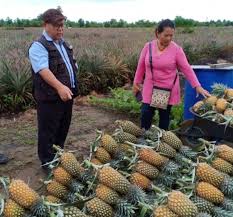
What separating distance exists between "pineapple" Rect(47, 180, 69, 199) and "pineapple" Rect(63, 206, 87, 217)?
0.71 m

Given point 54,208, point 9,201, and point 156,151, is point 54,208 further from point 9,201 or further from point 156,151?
point 156,151

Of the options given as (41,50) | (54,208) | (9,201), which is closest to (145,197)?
(54,208)

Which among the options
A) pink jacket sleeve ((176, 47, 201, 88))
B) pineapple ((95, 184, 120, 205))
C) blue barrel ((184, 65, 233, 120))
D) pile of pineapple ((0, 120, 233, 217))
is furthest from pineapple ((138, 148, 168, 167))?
blue barrel ((184, 65, 233, 120))

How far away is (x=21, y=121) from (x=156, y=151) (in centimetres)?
413

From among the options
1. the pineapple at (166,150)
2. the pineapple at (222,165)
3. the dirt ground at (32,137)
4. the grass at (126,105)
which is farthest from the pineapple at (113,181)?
the grass at (126,105)

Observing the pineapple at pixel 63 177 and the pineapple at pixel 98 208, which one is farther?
the pineapple at pixel 63 177

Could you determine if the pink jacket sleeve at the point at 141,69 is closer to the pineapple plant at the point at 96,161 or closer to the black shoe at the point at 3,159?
the pineapple plant at the point at 96,161

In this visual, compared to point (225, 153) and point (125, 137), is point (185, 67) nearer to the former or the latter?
point (125, 137)

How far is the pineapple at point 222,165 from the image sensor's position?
156 inches

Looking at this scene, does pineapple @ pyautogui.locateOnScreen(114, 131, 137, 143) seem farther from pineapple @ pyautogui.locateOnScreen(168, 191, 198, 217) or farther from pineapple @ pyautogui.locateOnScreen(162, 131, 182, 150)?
pineapple @ pyautogui.locateOnScreen(168, 191, 198, 217)

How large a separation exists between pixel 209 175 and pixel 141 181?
25.0 inches

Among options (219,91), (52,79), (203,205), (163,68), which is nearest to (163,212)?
(203,205)

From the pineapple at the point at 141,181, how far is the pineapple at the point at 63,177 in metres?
0.58

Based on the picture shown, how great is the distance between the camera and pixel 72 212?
10.1ft
